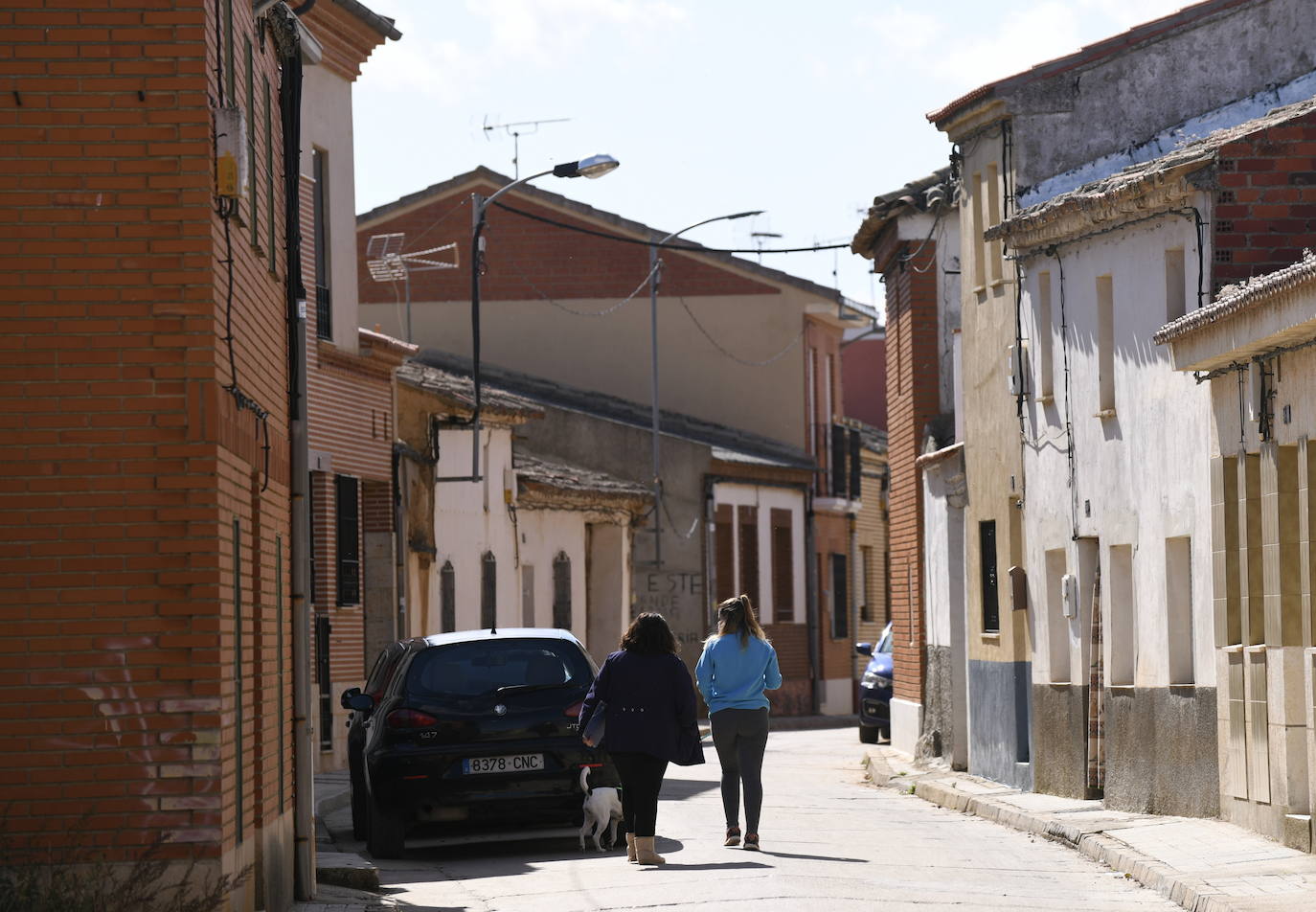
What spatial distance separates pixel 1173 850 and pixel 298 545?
246 inches

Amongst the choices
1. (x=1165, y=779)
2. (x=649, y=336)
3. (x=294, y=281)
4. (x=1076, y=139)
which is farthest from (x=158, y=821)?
(x=649, y=336)

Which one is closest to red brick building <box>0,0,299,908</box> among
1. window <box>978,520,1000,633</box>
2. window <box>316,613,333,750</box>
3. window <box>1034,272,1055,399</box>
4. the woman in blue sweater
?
the woman in blue sweater

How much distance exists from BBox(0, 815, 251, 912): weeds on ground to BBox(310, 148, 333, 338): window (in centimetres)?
1479

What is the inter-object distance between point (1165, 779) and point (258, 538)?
8.40m

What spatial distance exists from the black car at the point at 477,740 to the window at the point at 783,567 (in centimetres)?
3204

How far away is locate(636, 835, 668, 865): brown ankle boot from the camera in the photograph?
45.7ft

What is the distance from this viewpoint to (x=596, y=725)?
14.2 meters

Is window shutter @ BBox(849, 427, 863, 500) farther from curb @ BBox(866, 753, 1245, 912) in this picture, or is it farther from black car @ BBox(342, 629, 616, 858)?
black car @ BBox(342, 629, 616, 858)

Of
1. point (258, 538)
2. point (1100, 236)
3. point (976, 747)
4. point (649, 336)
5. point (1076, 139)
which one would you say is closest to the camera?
point (258, 538)

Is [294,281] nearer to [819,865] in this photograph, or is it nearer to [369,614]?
[819,865]

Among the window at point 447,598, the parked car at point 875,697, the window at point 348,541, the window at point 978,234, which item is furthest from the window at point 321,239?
the parked car at point 875,697

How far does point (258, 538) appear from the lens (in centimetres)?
1188

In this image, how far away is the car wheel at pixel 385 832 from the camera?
1522 cm

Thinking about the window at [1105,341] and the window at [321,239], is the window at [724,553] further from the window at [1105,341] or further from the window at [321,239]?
the window at [1105,341]
